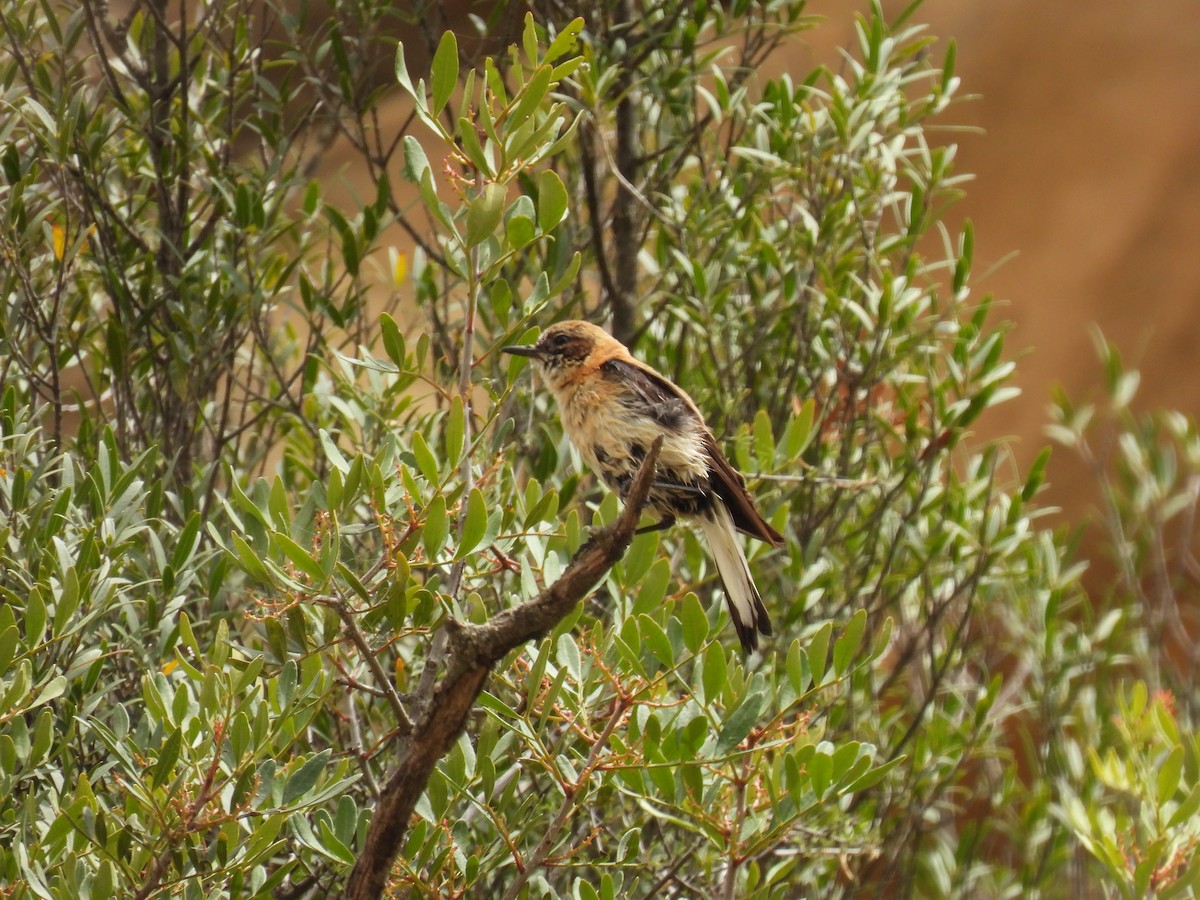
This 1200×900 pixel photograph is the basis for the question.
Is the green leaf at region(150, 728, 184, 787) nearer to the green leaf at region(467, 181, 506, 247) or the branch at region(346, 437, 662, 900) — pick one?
the branch at region(346, 437, 662, 900)

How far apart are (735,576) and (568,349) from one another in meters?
0.72

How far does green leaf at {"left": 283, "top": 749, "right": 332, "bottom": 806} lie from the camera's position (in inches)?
70.9

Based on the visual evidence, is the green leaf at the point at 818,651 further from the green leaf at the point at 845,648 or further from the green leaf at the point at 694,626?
the green leaf at the point at 694,626

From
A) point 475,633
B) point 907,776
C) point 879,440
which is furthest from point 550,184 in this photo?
point 907,776

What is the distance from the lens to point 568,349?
2.98 m

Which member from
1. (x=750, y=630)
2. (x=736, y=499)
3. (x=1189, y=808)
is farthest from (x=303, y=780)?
(x=1189, y=808)

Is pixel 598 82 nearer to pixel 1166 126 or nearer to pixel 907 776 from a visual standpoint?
pixel 907 776

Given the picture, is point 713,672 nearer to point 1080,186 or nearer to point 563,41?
point 563,41

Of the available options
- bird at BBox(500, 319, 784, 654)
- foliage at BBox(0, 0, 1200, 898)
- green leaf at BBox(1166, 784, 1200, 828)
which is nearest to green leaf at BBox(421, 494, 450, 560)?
foliage at BBox(0, 0, 1200, 898)

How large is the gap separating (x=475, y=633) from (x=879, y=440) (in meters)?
2.12

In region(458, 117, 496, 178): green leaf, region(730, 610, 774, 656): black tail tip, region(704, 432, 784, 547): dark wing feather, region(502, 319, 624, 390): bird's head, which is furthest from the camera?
region(502, 319, 624, 390): bird's head

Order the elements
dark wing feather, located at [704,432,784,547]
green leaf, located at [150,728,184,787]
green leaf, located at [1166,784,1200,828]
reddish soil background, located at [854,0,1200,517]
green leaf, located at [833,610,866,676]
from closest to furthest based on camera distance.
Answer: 1. green leaf, located at [150,728,184,787]
2. green leaf, located at [833,610,866,676]
3. green leaf, located at [1166,784,1200,828]
4. dark wing feather, located at [704,432,784,547]
5. reddish soil background, located at [854,0,1200,517]

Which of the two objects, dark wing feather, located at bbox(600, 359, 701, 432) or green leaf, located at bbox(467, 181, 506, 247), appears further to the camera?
dark wing feather, located at bbox(600, 359, 701, 432)

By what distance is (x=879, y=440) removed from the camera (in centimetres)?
360
